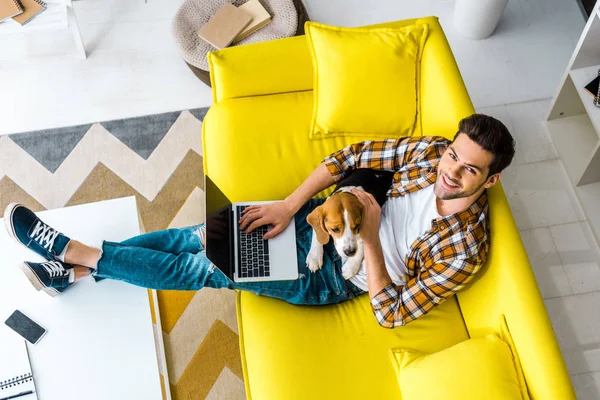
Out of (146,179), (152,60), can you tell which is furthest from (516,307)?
(152,60)

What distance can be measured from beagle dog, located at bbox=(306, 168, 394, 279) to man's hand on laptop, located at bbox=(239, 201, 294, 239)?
4.6 inches

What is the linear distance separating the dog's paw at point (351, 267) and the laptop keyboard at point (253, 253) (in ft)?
0.79

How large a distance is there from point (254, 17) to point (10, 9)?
103 centimetres

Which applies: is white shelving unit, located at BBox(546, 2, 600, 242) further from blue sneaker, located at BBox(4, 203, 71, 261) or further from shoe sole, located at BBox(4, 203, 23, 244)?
shoe sole, located at BBox(4, 203, 23, 244)

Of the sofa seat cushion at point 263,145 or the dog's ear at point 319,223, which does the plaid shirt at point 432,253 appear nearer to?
the dog's ear at point 319,223

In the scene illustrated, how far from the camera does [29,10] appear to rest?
268 centimetres

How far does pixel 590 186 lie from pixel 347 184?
1318mm

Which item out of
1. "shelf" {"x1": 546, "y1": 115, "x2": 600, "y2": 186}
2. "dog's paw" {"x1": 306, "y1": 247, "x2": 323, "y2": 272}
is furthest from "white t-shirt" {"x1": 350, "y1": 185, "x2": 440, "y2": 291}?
"shelf" {"x1": 546, "y1": 115, "x2": 600, "y2": 186}

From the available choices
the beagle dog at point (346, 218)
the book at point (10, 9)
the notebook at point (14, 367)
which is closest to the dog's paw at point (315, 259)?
the beagle dog at point (346, 218)

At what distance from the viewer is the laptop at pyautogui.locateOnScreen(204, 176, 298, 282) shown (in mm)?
1934

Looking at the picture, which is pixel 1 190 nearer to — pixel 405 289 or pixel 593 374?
pixel 405 289

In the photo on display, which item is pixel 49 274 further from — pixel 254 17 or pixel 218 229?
pixel 254 17

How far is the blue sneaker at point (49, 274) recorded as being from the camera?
77.2 inches

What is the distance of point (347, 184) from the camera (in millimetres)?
1919
